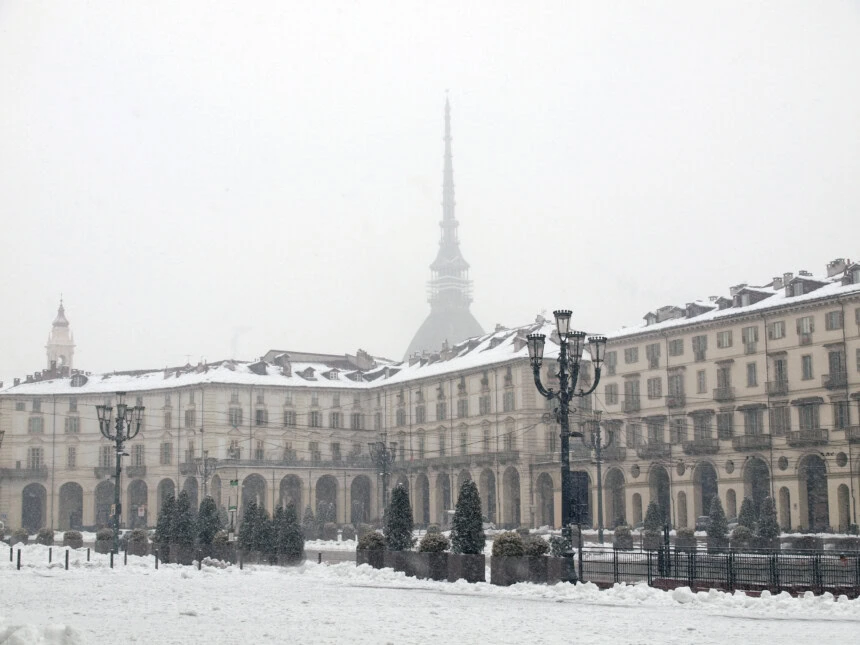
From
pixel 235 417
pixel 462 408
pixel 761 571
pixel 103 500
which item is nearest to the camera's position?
pixel 761 571

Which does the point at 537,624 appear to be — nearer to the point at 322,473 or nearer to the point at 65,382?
the point at 322,473

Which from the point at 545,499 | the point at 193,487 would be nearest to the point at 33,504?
the point at 193,487

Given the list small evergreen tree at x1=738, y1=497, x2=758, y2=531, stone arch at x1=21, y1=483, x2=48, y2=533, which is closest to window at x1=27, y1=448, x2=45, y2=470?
stone arch at x1=21, y1=483, x2=48, y2=533

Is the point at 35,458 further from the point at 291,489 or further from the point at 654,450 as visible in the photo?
the point at 654,450

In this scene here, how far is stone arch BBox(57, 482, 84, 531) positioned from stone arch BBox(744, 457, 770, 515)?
56.2 m

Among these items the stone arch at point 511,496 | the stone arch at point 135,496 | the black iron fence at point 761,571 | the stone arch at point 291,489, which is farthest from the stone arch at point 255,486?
the black iron fence at point 761,571

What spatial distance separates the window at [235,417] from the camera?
98125mm

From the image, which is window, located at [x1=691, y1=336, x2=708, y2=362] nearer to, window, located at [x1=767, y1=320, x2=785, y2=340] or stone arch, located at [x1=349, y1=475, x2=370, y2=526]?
window, located at [x1=767, y1=320, x2=785, y2=340]

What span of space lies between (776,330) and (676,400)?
8.72m

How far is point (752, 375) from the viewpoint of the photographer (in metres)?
72.4

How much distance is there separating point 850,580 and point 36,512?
85191 millimetres

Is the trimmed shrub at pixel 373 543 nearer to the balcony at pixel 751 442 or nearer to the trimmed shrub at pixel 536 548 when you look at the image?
the trimmed shrub at pixel 536 548

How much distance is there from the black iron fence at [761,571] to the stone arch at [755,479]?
42067 mm

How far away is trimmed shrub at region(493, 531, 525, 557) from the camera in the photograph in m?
29.5
